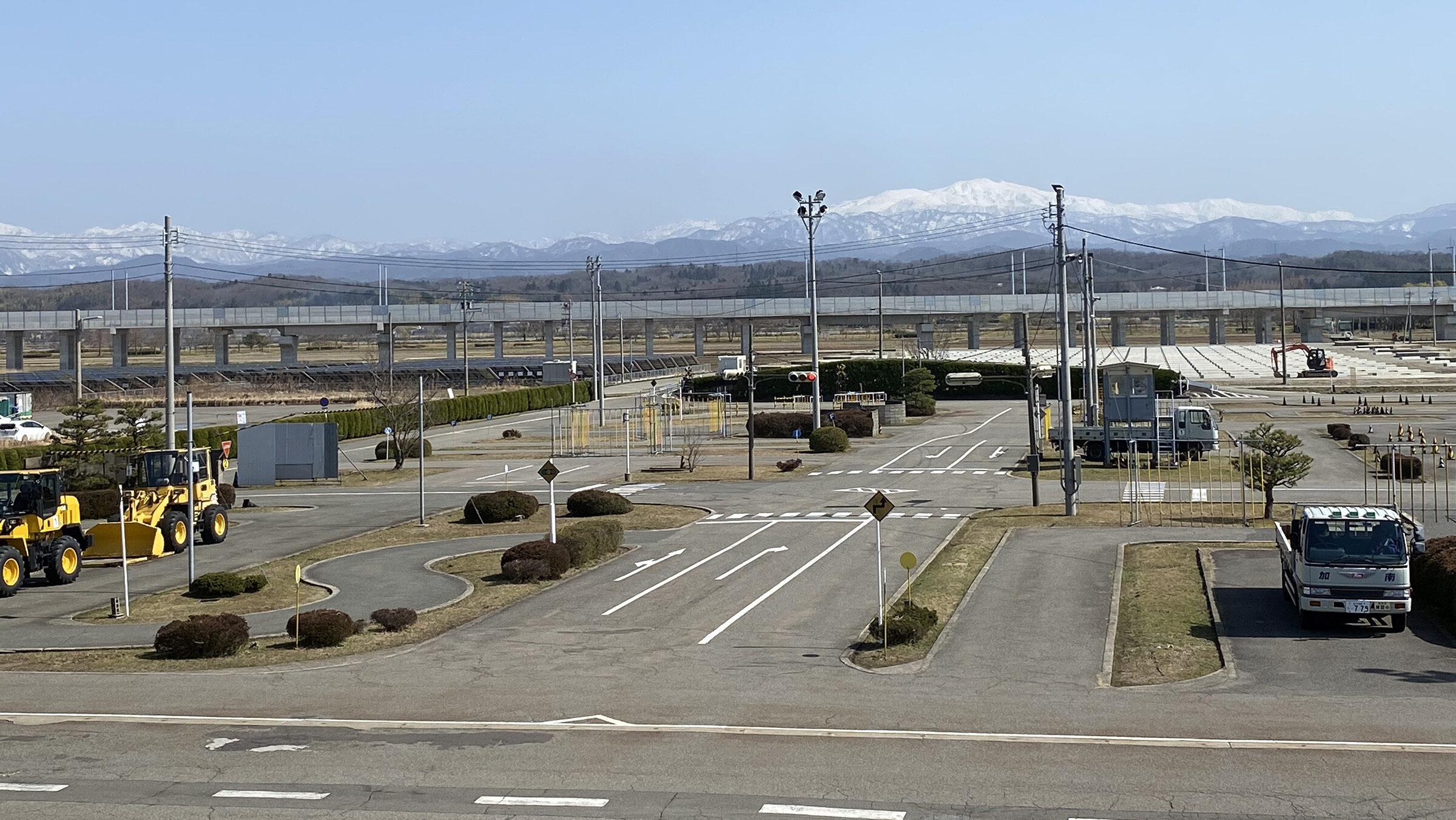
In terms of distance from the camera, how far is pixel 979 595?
28219mm

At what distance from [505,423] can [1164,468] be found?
4794 cm

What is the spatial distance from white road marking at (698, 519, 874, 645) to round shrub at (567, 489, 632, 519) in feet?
27.8

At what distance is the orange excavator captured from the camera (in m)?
109

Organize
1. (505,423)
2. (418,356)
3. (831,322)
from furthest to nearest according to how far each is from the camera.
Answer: (418,356)
(831,322)
(505,423)

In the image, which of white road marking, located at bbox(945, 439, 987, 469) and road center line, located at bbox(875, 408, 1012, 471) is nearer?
white road marking, located at bbox(945, 439, 987, 469)

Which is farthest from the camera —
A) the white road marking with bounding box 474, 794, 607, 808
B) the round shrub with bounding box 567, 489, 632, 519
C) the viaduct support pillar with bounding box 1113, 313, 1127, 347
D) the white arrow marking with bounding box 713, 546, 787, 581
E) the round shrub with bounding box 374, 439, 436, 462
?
the viaduct support pillar with bounding box 1113, 313, 1127, 347

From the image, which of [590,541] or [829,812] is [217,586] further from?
[829,812]

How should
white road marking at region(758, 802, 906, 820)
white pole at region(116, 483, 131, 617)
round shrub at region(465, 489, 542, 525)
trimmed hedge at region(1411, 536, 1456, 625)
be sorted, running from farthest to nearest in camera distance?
round shrub at region(465, 489, 542, 525)
white pole at region(116, 483, 131, 617)
trimmed hedge at region(1411, 536, 1456, 625)
white road marking at region(758, 802, 906, 820)

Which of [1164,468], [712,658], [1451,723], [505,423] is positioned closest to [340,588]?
[712,658]

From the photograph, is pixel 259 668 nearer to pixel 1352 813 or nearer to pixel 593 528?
pixel 593 528

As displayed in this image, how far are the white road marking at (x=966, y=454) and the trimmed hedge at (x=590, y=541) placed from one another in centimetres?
2351

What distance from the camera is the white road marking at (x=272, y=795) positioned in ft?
48.4

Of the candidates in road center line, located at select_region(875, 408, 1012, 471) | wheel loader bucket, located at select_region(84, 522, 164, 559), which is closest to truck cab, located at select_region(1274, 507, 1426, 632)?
wheel loader bucket, located at select_region(84, 522, 164, 559)

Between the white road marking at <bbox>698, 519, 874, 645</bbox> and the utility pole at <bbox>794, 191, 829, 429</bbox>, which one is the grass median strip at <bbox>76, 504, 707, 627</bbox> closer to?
the white road marking at <bbox>698, 519, 874, 645</bbox>
